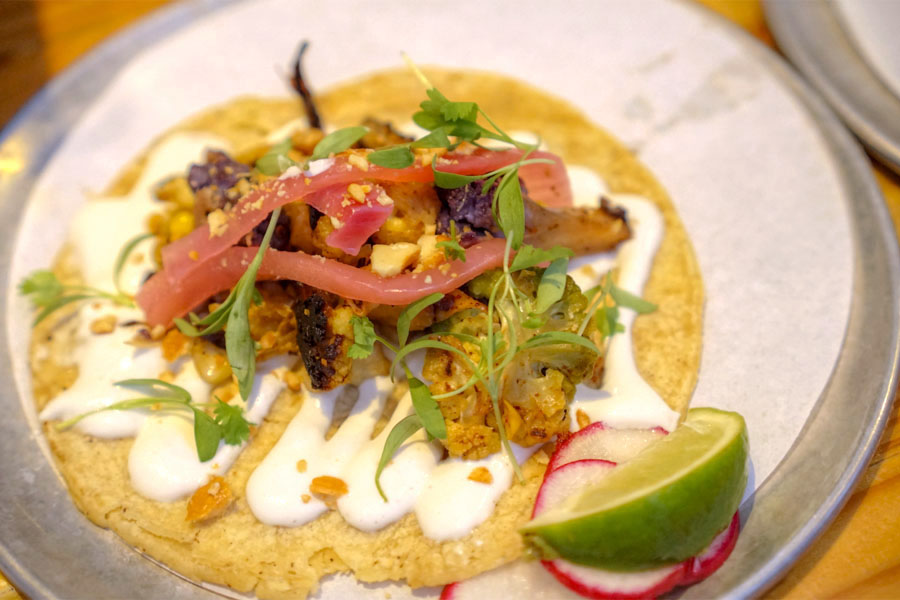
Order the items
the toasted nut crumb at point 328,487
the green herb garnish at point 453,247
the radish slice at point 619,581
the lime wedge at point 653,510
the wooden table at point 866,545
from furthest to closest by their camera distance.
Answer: the toasted nut crumb at point 328,487 → the green herb garnish at point 453,247 → the wooden table at point 866,545 → the radish slice at point 619,581 → the lime wedge at point 653,510

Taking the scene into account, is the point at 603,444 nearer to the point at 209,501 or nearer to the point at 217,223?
the point at 209,501

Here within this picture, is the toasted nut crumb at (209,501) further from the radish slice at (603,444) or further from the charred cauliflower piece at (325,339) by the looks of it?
the radish slice at (603,444)

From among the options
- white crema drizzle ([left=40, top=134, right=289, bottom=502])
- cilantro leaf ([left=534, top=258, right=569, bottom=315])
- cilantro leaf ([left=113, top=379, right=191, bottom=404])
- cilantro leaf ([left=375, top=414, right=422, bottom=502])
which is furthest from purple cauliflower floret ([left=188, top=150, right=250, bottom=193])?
cilantro leaf ([left=534, top=258, right=569, bottom=315])

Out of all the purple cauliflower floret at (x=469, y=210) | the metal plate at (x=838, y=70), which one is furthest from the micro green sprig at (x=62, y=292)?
the metal plate at (x=838, y=70)

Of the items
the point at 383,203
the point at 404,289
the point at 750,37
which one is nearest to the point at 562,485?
the point at 404,289

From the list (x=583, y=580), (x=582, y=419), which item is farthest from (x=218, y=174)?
(x=583, y=580)

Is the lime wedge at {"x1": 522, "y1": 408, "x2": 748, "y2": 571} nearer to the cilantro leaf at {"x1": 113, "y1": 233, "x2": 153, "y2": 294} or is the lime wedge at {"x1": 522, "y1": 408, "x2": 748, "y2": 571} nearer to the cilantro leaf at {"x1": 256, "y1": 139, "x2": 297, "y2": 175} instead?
the cilantro leaf at {"x1": 256, "y1": 139, "x2": 297, "y2": 175}
